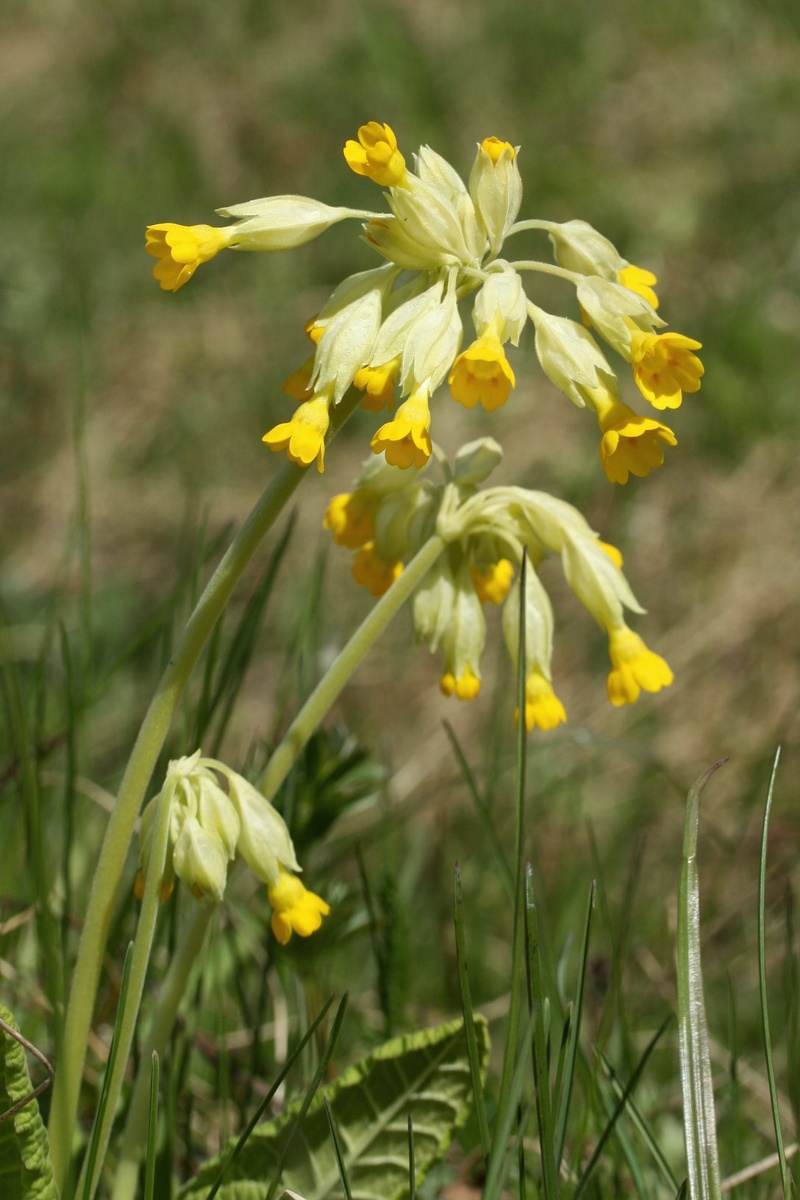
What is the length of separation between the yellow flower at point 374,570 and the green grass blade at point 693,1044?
0.78 m

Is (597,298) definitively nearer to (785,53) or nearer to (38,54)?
(785,53)

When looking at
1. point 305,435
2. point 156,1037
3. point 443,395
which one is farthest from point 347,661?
point 443,395

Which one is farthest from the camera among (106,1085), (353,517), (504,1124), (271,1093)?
(353,517)

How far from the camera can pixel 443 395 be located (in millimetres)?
5527

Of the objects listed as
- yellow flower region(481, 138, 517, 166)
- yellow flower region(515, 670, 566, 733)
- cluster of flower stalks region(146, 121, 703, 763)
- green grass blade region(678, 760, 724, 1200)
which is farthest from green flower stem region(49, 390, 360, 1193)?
green grass blade region(678, 760, 724, 1200)

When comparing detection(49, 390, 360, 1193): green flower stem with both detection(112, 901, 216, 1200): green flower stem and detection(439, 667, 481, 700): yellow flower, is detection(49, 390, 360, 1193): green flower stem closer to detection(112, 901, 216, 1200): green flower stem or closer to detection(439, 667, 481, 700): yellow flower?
detection(112, 901, 216, 1200): green flower stem

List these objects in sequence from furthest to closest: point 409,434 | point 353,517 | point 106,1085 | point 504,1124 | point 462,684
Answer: point 353,517, point 462,684, point 409,434, point 106,1085, point 504,1124

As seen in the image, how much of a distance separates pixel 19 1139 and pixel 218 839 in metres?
0.50

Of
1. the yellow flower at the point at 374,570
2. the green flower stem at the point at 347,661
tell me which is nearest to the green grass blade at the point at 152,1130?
the green flower stem at the point at 347,661

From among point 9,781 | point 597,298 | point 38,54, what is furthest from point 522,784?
point 38,54

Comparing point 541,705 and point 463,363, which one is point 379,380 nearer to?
point 463,363

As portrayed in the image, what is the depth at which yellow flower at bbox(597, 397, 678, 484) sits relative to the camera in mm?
1859

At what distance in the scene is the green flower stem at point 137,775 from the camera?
1.77m

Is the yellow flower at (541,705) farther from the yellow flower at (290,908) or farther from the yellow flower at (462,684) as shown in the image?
the yellow flower at (290,908)
